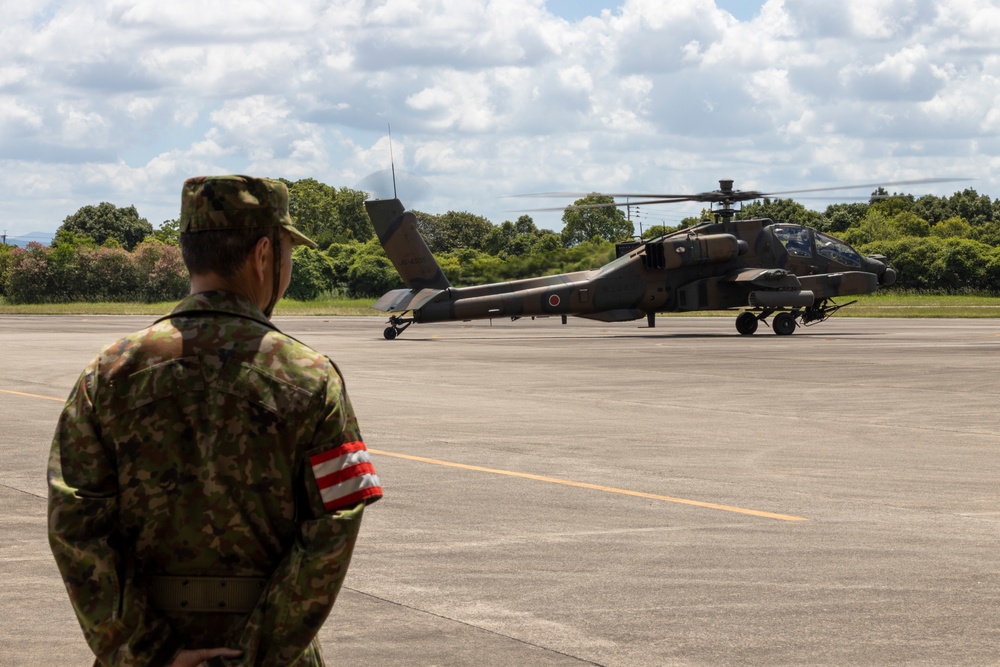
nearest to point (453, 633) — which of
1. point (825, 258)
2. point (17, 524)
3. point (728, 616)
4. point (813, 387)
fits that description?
point (728, 616)

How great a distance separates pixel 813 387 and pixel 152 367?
18004mm

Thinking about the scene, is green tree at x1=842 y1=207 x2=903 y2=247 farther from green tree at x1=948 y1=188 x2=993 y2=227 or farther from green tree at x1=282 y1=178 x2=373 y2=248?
green tree at x1=282 y1=178 x2=373 y2=248

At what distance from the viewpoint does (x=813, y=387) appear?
20.1 m

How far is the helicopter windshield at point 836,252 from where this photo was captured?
36.9 metres

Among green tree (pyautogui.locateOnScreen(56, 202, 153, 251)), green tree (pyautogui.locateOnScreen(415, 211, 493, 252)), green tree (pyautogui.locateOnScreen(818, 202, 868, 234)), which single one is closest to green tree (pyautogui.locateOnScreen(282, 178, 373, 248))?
green tree (pyautogui.locateOnScreen(415, 211, 493, 252))

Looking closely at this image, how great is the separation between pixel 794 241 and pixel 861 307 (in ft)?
88.3

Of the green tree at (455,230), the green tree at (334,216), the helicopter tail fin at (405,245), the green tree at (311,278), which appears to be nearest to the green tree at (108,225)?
the green tree at (334,216)

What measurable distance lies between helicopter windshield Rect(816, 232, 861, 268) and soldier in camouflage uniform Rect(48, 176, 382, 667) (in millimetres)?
35090

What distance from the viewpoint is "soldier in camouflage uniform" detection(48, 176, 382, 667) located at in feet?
9.61

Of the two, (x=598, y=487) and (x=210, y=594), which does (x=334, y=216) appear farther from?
(x=210, y=594)

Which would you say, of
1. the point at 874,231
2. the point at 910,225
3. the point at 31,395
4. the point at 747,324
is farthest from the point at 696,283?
the point at 910,225

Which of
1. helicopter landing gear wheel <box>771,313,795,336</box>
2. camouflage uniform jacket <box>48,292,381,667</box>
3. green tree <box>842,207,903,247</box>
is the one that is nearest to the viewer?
camouflage uniform jacket <box>48,292,381,667</box>

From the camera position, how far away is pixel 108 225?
17175cm

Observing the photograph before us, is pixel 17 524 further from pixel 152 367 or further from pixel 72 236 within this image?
pixel 72 236
